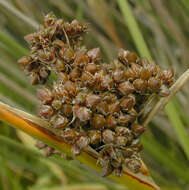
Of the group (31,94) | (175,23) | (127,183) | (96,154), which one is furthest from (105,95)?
(175,23)

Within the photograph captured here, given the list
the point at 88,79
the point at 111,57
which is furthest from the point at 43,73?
the point at 111,57

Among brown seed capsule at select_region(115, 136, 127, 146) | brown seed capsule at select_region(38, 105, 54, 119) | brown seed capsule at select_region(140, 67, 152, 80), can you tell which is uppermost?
brown seed capsule at select_region(38, 105, 54, 119)

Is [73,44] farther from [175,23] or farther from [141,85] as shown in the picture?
[175,23]

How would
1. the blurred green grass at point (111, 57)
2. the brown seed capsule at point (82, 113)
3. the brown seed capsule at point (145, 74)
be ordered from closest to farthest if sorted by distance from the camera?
the brown seed capsule at point (82, 113), the brown seed capsule at point (145, 74), the blurred green grass at point (111, 57)

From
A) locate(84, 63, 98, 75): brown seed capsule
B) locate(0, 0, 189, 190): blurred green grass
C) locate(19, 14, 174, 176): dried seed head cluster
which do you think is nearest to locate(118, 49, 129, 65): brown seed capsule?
locate(19, 14, 174, 176): dried seed head cluster

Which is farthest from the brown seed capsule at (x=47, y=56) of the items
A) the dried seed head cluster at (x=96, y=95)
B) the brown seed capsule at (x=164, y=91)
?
the brown seed capsule at (x=164, y=91)

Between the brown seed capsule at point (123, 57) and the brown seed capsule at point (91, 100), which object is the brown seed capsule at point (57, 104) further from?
the brown seed capsule at point (123, 57)

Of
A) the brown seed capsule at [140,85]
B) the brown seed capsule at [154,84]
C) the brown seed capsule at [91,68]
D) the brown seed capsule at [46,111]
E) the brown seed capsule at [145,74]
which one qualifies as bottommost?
the brown seed capsule at [154,84]

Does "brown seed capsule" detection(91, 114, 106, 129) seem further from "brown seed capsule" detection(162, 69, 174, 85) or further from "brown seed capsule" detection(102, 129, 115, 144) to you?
"brown seed capsule" detection(162, 69, 174, 85)
